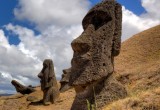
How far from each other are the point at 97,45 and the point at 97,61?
0.45 m

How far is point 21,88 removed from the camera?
95.5 ft

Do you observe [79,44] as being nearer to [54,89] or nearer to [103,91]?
[103,91]

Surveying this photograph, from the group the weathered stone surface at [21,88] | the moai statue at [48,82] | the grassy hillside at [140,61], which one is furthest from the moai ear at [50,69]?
the grassy hillside at [140,61]

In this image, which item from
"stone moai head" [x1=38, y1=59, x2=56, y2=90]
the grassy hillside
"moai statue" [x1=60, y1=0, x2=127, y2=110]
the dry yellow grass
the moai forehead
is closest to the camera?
the dry yellow grass

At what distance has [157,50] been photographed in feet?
107

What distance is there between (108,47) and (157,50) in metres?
22.6

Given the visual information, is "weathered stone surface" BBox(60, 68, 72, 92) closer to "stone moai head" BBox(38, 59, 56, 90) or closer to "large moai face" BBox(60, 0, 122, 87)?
"stone moai head" BBox(38, 59, 56, 90)

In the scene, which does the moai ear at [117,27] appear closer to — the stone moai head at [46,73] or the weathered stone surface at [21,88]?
the stone moai head at [46,73]

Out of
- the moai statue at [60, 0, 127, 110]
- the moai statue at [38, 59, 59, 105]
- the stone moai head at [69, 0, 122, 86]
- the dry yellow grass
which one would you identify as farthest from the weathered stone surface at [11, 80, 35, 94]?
the moai statue at [60, 0, 127, 110]

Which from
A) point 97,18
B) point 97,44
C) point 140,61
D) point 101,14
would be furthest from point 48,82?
point 97,44

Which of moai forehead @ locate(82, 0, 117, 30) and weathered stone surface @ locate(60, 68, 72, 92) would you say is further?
weathered stone surface @ locate(60, 68, 72, 92)

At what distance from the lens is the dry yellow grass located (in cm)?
897

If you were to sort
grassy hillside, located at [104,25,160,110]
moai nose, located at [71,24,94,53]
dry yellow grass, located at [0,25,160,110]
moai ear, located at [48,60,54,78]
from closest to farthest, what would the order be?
dry yellow grass, located at [0,25,160,110], moai nose, located at [71,24,94,53], grassy hillside, located at [104,25,160,110], moai ear, located at [48,60,54,78]

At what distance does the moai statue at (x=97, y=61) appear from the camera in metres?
10.3
